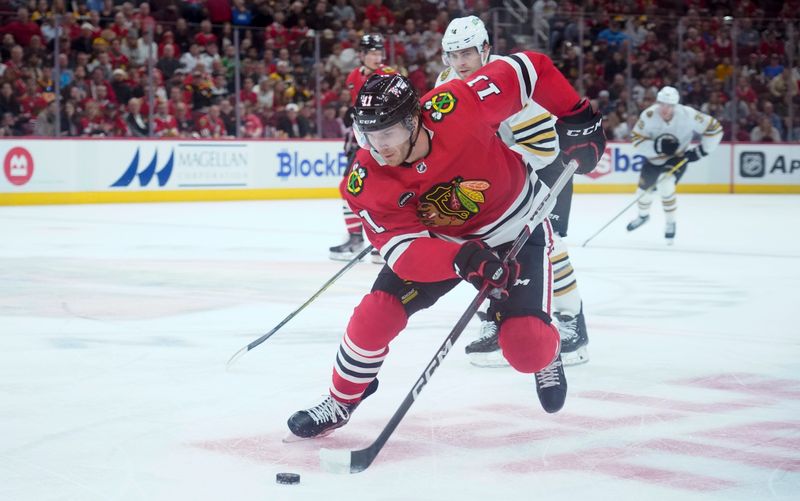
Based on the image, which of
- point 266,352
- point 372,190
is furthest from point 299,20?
point 372,190

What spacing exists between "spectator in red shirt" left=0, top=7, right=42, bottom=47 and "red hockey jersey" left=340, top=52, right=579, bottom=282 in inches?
390

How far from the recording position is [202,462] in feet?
8.18

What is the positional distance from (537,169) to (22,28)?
9.36 meters

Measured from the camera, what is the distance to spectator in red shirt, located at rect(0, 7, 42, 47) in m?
11.7

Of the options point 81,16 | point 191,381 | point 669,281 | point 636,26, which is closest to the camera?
point 191,381

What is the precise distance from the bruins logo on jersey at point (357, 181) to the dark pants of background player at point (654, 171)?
22.4 ft

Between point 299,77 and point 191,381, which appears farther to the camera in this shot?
point 299,77

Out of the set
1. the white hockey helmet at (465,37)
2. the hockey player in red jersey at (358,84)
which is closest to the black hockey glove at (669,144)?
the hockey player in red jersey at (358,84)

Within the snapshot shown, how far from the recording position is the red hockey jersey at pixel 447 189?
2.59 meters

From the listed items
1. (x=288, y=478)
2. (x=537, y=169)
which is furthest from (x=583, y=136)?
(x=288, y=478)

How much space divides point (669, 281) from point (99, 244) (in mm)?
4133

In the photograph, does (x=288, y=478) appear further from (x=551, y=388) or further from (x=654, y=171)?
(x=654, y=171)

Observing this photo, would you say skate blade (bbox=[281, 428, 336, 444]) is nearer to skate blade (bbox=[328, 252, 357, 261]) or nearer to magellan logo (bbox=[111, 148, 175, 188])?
skate blade (bbox=[328, 252, 357, 261])

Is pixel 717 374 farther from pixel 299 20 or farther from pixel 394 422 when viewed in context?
pixel 299 20
